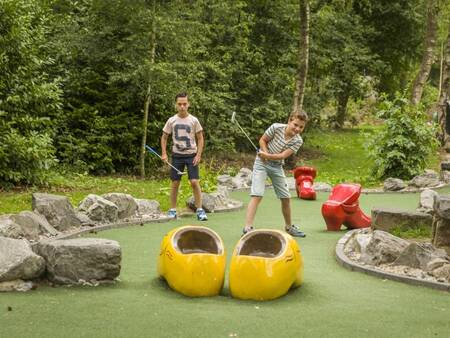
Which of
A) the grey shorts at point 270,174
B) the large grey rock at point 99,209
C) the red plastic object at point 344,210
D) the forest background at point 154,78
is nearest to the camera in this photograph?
the grey shorts at point 270,174

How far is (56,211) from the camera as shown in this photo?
859 cm

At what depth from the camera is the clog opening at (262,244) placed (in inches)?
236

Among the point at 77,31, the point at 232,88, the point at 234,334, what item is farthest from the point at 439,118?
the point at 234,334

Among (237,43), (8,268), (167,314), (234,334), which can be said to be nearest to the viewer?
(234,334)

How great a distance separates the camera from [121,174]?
17.1 metres

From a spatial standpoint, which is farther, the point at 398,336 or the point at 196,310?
the point at 196,310

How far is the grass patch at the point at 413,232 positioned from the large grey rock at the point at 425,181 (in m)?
6.86

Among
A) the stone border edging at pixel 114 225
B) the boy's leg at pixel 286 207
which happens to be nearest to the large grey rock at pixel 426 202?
the boy's leg at pixel 286 207

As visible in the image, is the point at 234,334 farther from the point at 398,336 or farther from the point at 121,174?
the point at 121,174

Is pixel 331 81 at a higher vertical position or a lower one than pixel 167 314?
higher

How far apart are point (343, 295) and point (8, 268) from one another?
2.64 meters

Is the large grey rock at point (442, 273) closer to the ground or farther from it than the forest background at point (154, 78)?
closer to the ground

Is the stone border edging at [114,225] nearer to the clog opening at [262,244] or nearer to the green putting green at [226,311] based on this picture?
the green putting green at [226,311]

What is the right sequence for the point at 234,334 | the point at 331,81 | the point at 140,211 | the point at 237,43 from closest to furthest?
the point at 234,334
the point at 140,211
the point at 237,43
the point at 331,81
